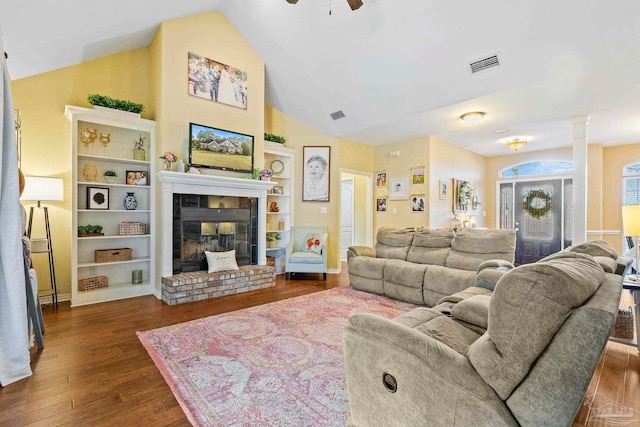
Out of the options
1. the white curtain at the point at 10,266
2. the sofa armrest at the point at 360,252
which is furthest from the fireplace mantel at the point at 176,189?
the sofa armrest at the point at 360,252

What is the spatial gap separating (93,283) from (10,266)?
2.06m

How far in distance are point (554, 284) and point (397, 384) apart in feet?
2.20

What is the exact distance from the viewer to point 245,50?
4.81 metres

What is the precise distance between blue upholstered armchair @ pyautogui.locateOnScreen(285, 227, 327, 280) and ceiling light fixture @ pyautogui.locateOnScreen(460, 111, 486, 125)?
2.95m

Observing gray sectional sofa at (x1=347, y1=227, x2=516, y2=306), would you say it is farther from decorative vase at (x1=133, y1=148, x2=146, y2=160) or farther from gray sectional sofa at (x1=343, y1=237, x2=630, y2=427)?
decorative vase at (x1=133, y1=148, x2=146, y2=160)

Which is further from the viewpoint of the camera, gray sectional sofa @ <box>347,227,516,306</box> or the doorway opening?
the doorway opening

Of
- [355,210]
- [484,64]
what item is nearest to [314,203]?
[355,210]

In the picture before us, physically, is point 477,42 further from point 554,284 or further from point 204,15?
point 204,15

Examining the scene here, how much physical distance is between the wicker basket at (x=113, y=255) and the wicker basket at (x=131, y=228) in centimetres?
23

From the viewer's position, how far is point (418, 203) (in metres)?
5.91

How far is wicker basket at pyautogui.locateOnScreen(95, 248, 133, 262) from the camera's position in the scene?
3.93 metres

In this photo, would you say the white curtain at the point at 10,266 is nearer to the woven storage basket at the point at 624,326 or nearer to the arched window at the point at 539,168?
the woven storage basket at the point at 624,326

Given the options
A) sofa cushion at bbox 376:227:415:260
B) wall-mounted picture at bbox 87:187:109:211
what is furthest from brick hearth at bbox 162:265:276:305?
sofa cushion at bbox 376:227:415:260

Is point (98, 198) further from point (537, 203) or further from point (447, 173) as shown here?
point (537, 203)
